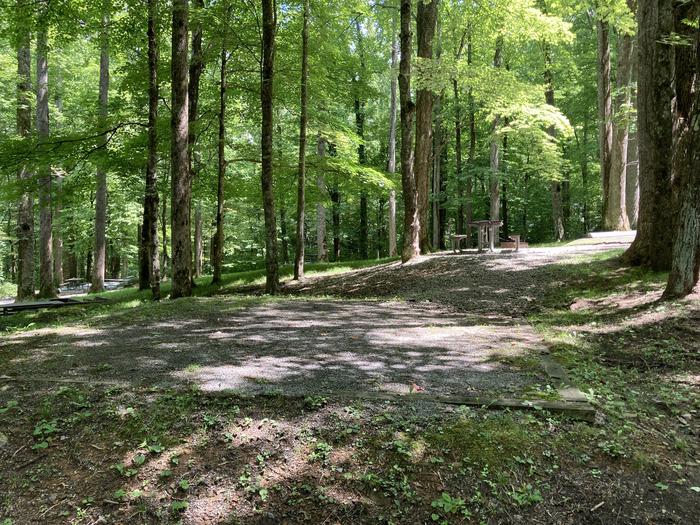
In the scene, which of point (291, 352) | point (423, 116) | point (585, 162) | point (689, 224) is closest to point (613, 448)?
point (291, 352)

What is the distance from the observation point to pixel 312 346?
523 cm

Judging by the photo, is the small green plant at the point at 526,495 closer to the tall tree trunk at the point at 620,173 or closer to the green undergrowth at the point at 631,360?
the green undergrowth at the point at 631,360

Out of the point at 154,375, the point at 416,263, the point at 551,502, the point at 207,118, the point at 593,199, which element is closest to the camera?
the point at 551,502

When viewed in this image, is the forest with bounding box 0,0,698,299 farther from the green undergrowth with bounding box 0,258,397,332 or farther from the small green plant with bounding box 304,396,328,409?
the small green plant with bounding box 304,396,328,409

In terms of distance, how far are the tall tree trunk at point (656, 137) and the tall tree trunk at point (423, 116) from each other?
19.6ft

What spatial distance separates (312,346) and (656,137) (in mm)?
7036

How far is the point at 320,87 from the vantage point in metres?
13.9

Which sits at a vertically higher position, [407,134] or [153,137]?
[407,134]

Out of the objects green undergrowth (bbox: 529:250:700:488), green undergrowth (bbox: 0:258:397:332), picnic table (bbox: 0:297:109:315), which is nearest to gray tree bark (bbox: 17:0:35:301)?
green undergrowth (bbox: 0:258:397:332)

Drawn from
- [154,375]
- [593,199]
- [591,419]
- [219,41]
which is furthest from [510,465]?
[593,199]

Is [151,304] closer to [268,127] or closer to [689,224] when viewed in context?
[268,127]

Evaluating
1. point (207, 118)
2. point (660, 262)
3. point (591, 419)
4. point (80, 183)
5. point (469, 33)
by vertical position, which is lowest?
point (591, 419)

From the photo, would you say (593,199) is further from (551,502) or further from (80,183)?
(551,502)

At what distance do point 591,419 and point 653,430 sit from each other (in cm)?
47
